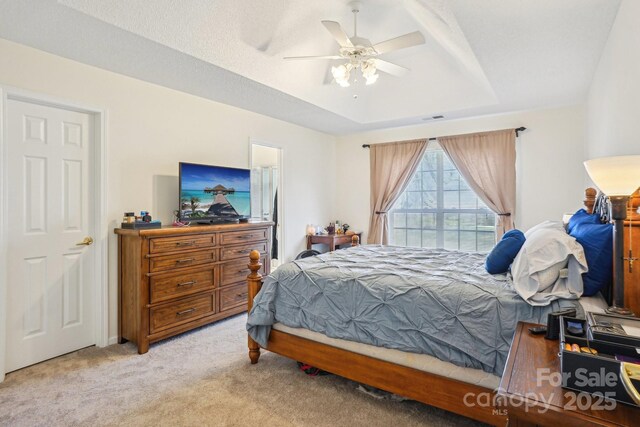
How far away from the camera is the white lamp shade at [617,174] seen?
136cm

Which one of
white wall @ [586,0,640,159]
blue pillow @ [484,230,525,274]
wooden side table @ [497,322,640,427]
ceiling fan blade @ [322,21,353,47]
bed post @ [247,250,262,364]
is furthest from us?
bed post @ [247,250,262,364]

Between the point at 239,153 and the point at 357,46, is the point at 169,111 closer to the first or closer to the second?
the point at 239,153

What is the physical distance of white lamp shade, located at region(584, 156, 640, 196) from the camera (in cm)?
136

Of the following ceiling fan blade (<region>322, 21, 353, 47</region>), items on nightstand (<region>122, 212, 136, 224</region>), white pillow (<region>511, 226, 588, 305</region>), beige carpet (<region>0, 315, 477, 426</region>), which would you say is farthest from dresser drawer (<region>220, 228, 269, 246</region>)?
white pillow (<region>511, 226, 588, 305</region>)

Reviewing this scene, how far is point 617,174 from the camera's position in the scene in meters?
1.39

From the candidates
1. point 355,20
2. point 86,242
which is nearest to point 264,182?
point 355,20

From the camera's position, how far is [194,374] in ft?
8.15

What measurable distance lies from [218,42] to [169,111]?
1044 millimetres

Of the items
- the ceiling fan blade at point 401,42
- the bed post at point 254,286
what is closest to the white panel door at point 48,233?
the bed post at point 254,286

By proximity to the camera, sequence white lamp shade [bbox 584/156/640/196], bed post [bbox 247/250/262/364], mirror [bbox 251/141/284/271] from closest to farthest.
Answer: white lamp shade [bbox 584/156/640/196], bed post [bbox 247/250/262/364], mirror [bbox 251/141/284/271]

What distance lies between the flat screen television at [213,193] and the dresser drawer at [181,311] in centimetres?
81

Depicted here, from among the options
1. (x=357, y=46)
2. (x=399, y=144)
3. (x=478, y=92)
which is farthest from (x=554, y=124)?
(x=357, y=46)

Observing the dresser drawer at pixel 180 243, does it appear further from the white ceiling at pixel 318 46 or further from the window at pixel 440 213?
the window at pixel 440 213

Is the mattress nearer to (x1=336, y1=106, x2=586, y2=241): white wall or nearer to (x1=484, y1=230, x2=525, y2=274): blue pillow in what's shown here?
(x1=484, y1=230, x2=525, y2=274): blue pillow
